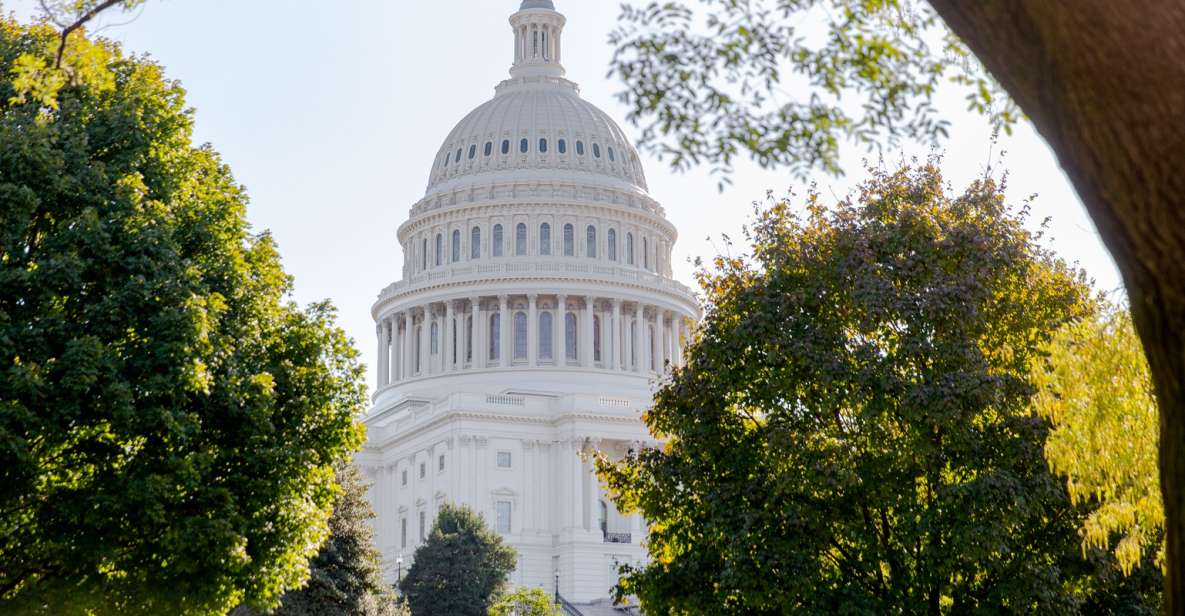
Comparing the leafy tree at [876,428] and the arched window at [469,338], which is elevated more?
the arched window at [469,338]

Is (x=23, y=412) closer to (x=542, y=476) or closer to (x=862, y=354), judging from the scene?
(x=862, y=354)

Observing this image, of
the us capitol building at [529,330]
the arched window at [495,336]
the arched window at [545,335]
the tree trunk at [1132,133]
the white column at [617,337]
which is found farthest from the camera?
the white column at [617,337]

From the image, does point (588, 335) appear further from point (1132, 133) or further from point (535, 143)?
point (1132, 133)

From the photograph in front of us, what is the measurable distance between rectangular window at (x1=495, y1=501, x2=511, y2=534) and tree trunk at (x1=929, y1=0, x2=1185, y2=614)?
93572 mm

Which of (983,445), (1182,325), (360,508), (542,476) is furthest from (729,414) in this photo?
(542,476)

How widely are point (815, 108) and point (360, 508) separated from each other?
44.4 m

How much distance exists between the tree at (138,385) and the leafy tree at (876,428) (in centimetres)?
676

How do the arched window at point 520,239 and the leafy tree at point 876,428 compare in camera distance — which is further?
the arched window at point 520,239

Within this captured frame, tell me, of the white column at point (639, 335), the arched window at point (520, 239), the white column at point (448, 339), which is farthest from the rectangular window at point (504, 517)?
the arched window at point (520, 239)

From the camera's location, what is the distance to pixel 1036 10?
18.0 feet

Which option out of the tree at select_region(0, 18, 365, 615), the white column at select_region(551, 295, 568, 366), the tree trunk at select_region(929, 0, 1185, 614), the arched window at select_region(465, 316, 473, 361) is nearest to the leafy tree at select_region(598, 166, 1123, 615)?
the tree at select_region(0, 18, 365, 615)

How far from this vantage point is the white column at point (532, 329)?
115 metres

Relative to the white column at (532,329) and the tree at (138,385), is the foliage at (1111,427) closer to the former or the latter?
the tree at (138,385)

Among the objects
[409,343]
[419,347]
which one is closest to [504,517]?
[419,347]
